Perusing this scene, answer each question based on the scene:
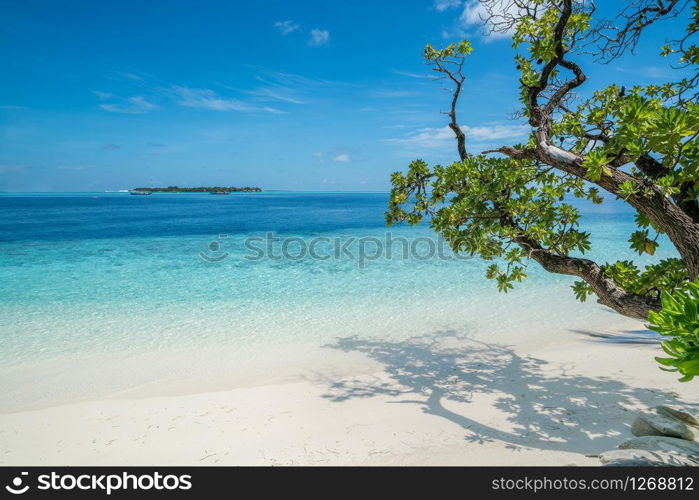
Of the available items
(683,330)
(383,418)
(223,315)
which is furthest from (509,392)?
Result: (223,315)

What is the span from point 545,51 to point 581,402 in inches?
154

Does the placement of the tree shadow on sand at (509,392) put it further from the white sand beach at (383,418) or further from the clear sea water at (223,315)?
the clear sea water at (223,315)

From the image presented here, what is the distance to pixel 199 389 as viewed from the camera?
5.25 meters

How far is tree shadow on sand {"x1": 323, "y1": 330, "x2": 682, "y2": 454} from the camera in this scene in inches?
145

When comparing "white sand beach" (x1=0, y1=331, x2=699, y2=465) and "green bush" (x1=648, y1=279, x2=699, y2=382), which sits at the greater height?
"green bush" (x1=648, y1=279, x2=699, y2=382)

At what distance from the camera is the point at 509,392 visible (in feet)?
15.5

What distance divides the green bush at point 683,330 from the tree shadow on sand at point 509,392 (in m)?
2.67

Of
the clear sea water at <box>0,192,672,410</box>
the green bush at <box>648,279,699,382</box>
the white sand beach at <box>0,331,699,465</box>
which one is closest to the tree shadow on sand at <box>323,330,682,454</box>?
the white sand beach at <box>0,331,699,465</box>

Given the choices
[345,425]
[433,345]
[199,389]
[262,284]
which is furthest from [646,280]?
[262,284]

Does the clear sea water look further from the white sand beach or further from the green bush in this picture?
the green bush

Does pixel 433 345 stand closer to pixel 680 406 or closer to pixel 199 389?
pixel 680 406

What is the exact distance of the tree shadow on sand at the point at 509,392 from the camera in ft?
12.1

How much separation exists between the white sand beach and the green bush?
232cm

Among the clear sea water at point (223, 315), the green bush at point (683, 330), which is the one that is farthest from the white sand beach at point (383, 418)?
the green bush at point (683, 330)
